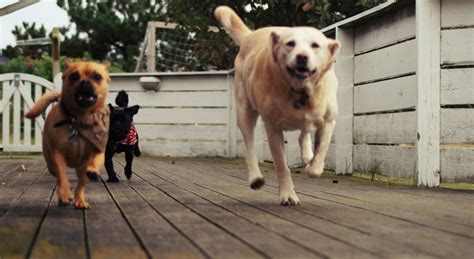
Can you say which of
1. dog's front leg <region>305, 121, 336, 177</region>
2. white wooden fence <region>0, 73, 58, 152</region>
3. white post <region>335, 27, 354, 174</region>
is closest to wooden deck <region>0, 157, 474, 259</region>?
dog's front leg <region>305, 121, 336, 177</region>

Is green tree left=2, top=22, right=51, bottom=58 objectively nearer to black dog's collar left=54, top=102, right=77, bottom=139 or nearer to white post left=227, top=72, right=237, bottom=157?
white post left=227, top=72, right=237, bottom=157

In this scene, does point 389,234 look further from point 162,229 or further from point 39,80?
point 39,80

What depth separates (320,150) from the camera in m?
4.05

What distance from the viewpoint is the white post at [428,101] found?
558cm

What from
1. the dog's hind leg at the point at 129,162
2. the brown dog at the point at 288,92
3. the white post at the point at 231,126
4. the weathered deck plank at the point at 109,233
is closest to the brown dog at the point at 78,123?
the weathered deck plank at the point at 109,233

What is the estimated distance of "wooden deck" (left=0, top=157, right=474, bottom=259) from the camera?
258 centimetres

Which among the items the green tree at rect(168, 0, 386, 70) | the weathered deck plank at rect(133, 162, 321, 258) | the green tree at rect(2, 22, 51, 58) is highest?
the green tree at rect(2, 22, 51, 58)

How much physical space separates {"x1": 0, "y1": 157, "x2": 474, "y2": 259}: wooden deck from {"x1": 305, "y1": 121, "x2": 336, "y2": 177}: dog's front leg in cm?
22

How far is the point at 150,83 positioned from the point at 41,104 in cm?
755

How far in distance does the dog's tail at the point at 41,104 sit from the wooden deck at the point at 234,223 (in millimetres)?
542

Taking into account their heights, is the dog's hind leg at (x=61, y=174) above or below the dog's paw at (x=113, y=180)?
above

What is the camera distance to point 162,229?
123 inches

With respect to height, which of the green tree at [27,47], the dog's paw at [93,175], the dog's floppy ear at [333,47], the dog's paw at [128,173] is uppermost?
the green tree at [27,47]

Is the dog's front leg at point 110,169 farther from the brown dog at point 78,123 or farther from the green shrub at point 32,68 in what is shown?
the green shrub at point 32,68
